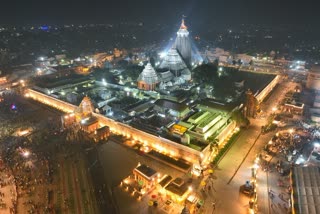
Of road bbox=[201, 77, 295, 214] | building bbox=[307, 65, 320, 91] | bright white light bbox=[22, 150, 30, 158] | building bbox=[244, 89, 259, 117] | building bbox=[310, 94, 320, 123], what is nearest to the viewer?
road bbox=[201, 77, 295, 214]

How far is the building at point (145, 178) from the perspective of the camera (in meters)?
21.2

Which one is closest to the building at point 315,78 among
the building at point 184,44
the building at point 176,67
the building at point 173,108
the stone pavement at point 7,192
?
the building at point 176,67

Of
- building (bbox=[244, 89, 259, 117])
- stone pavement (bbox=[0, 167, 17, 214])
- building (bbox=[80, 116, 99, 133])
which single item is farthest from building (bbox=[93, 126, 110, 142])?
building (bbox=[244, 89, 259, 117])

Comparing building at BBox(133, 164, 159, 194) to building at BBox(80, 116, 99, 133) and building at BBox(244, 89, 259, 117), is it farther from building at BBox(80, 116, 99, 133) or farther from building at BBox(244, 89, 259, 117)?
building at BBox(244, 89, 259, 117)

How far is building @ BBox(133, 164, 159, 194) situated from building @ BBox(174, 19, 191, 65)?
104 feet

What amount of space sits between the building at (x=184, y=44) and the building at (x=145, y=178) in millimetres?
31767

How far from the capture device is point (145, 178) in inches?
842

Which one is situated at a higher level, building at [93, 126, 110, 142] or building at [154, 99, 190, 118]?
building at [154, 99, 190, 118]

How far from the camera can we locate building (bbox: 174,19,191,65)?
48719mm

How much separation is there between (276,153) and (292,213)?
9.10 metres

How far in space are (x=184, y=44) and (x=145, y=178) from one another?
1341 inches

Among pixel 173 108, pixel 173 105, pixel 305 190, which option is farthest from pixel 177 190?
pixel 173 105

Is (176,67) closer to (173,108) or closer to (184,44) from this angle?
(184,44)

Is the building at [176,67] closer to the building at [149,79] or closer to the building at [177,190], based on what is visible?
the building at [149,79]
